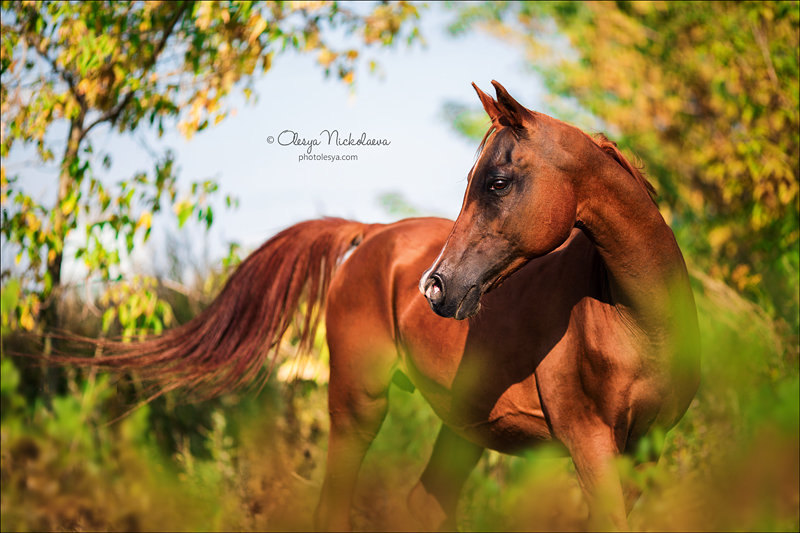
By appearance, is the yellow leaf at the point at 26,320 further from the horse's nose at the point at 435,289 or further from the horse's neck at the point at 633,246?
the horse's neck at the point at 633,246

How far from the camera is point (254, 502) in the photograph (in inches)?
179

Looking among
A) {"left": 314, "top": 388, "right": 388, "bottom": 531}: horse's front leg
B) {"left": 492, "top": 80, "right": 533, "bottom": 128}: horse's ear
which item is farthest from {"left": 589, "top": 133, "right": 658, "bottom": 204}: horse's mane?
{"left": 314, "top": 388, "right": 388, "bottom": 531}: horse's front leg

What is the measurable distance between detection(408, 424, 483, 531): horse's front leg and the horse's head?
5.17 feet

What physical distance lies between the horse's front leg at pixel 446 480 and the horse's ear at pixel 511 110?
1916mm

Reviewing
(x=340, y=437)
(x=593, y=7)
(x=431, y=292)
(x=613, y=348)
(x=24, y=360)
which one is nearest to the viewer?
(x=431, y=292)

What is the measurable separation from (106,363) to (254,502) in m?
1.34

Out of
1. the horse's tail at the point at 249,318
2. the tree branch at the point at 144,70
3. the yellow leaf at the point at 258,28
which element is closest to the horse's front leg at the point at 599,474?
the horse's tail at the point at 249,318

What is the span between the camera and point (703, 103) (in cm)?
861

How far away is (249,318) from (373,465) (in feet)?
5.56

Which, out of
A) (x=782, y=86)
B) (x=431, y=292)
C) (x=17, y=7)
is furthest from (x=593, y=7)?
(x=431, y=292)

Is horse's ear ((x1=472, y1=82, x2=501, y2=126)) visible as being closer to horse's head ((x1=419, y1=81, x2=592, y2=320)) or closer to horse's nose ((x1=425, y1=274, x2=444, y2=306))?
horse's head ((x1=419, y1=81, x2=592, y2=320))

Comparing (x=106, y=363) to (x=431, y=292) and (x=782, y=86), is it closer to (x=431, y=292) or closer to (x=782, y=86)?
(x=431, y=292)

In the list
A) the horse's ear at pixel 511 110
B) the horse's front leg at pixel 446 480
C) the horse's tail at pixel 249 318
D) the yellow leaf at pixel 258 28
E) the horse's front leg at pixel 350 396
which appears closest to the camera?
the horse's ear at pixel 511 110

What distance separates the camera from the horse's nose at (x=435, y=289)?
2.27m
